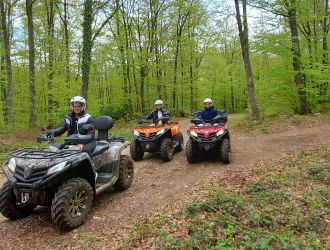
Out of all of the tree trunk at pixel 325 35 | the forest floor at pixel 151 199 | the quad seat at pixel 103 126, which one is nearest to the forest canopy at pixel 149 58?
the tree trunk at pixel 325 35

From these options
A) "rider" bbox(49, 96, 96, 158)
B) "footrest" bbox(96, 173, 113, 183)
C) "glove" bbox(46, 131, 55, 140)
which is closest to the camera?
"rider" bbox(49, 96, 96, 158)

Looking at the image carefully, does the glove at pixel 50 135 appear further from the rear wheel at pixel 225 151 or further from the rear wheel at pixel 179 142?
the rear wheel at pixel 179 142

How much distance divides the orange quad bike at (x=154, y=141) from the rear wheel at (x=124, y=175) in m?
2.57

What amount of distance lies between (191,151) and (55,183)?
494 centimetres

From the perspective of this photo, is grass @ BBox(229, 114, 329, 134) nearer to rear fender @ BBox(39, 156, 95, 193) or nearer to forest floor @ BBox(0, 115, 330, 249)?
forest floor @ BBox(0, 115, 330, 249)

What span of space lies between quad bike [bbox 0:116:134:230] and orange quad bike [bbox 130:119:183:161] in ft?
12.0

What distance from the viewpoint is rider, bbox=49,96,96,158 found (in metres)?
5.98

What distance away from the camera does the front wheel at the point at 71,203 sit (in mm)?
4836

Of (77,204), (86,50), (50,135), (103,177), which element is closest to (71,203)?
(77,204)

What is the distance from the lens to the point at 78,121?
637cm

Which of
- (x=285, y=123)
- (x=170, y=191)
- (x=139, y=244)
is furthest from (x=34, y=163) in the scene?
(x=285, y=123)

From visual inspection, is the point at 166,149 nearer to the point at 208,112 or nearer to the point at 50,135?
the point at 208,112

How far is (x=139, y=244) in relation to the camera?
15.0 ft

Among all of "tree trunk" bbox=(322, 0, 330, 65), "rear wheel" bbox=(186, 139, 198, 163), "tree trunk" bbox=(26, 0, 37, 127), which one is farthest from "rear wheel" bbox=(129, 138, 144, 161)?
"tree trunk" bbox=(322, 0, 330, 65)
